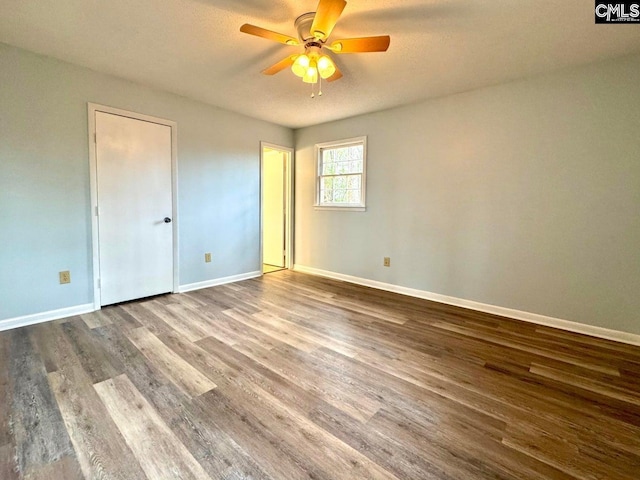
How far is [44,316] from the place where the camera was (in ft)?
8.76

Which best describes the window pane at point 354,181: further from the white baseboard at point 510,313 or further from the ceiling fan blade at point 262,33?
the ceiling fan blade at point 262,33

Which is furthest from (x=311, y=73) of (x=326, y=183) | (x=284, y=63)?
(x=326, y=183)

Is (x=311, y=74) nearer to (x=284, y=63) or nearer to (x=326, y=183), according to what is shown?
(x=284, y=63)

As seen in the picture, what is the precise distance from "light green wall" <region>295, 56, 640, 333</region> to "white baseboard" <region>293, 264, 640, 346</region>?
5 centimetres

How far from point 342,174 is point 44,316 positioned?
3.75m

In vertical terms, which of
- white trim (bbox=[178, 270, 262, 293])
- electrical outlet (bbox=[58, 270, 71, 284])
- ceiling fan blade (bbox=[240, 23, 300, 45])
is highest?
ceiling fan blade (bbox=[240, 23, 300, 45])

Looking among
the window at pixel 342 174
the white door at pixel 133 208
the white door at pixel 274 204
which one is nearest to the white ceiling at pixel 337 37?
the white door at pixel 133 208

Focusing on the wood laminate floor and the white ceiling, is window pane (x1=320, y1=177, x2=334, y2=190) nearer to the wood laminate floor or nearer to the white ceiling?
the white ceiling

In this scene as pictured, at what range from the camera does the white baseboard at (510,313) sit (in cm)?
249

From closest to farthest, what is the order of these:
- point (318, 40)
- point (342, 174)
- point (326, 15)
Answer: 1. point (326, 15)
2. point (318, 40)
3. point (342, 174)

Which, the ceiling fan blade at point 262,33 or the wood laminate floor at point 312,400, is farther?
the ceiling fan blade at point 262,33

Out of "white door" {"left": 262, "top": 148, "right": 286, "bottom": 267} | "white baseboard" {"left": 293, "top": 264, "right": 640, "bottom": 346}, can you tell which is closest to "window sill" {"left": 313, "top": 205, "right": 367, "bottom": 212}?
"white door" {"left": 262, "top": 148, "right": 286, "bottom": 267}

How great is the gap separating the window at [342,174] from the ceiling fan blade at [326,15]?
2.29 m

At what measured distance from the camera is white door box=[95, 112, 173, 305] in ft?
9.76
